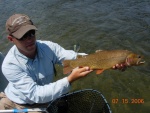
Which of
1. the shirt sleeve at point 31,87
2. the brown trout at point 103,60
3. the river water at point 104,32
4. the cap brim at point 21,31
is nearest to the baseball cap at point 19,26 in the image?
the cap brim at point 21,31

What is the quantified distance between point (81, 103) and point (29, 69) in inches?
45.2

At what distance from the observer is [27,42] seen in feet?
12.3

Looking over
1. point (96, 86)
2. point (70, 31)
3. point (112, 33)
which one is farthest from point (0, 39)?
point (96, 86)

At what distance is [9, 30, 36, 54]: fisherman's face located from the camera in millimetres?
3703

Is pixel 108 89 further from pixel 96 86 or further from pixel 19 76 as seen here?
pixel 19 76

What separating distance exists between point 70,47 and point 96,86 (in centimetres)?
238

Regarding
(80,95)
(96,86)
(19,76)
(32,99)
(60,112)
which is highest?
(19,76)

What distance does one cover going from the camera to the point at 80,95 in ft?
14.5

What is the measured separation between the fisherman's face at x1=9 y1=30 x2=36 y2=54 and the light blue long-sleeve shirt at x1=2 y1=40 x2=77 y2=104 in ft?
0.57

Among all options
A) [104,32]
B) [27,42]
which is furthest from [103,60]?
[104,32]

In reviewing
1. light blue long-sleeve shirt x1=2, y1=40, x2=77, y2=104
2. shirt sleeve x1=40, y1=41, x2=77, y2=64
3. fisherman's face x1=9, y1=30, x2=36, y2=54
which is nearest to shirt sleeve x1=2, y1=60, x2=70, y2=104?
light blue long-sleeve shirt x1=2, y1=40, x2=77, y2=104

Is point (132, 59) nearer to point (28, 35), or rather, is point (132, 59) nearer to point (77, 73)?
point (77, 73)

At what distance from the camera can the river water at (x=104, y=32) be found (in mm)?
6340

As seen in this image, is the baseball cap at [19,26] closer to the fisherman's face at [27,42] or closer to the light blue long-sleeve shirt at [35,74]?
the fisherman's face at [27,42]
